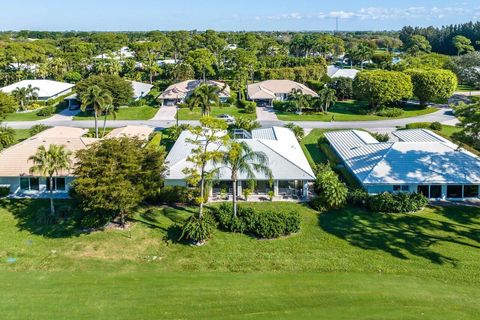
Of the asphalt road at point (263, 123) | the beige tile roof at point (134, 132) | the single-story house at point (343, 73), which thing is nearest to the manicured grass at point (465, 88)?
the single-story house at point (343, 73)

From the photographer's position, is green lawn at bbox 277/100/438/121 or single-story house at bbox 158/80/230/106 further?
single-story house at bbox 158/80/230/106

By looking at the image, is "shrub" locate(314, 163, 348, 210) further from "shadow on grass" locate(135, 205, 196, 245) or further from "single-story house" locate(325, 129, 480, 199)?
"shadow on grass" locate(135, 205, 196, 245)

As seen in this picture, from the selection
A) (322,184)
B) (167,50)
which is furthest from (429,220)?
(167,50)

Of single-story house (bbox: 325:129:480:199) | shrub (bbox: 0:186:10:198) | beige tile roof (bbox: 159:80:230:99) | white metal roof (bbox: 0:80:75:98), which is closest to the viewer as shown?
single-story house (bbox: 325:129:480:199)

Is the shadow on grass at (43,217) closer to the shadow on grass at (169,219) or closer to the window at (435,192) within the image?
the shadow on grass at (169,219)

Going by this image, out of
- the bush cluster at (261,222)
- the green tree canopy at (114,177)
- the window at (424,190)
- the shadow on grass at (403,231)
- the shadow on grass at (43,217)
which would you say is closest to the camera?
the shadow on grass at (403,231)

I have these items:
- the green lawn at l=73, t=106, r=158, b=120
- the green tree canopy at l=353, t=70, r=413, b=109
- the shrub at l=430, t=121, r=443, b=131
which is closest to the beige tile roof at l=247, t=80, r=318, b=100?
the green tree canopy at l=353, t=70, r=413, b=109

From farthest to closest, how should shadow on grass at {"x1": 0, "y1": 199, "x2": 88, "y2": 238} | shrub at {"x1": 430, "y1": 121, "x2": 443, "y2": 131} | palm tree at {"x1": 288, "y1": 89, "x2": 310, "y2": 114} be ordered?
palm tree at {"x1": 288, "y1": 89, "x2": 310, "y2": 114}, shrub at {"x1": 430, "y1": 121, "x2": 443, "y2": 131}, shadow on grass at {"x1": 0, "y1": 199, "x2": 88, "y2": 238}
